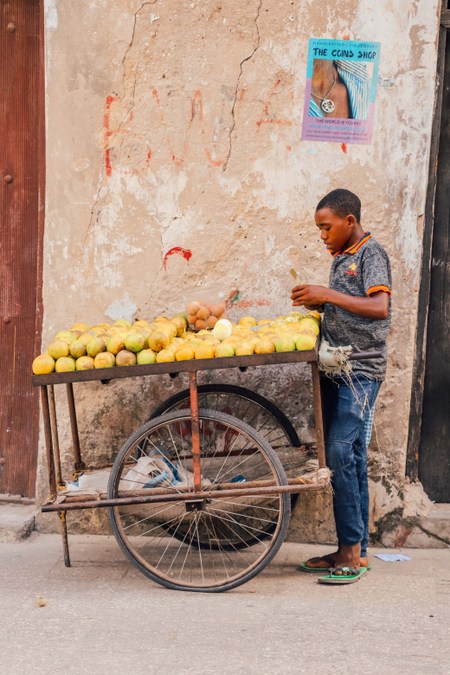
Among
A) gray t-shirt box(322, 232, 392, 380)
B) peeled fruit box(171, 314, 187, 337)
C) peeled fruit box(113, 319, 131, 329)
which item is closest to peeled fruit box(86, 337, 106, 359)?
peeled fruit box(113, 319, 131, 329)

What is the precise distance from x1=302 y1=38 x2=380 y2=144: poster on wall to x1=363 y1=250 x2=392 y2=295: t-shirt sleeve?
0.83 metres

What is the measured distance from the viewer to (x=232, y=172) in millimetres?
4969

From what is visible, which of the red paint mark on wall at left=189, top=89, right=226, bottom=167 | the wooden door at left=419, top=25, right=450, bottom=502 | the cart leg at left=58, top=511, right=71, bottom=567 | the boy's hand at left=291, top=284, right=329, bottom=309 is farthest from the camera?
the wooden door at left=419, top=25, right=450, bottom=502

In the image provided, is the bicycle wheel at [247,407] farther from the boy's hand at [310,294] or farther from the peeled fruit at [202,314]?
the boy's hand at [310,294]

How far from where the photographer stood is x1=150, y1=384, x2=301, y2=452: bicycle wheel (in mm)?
4875

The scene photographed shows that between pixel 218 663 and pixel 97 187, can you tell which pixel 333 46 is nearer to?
pixel 97 187

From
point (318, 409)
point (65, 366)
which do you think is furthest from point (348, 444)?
point (65, 366)

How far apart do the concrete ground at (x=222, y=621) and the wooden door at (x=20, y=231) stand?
704mm

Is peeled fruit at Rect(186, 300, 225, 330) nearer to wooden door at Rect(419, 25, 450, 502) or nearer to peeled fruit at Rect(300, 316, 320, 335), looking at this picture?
peeled fruit at Rect(300, 316, 320, 335)

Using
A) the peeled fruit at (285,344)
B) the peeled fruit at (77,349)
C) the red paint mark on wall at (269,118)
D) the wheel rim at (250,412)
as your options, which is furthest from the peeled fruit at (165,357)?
the red paint mark on wall at (269,118)

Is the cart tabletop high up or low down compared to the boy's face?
down

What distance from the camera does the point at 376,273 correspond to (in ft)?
14.1

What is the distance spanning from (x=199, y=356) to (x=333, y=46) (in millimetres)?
1820

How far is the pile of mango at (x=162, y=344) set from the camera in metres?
4.23
